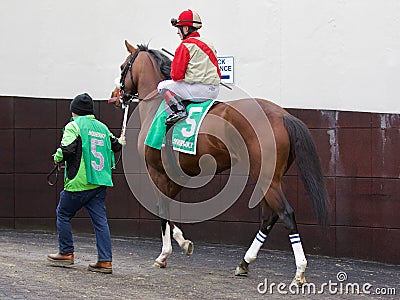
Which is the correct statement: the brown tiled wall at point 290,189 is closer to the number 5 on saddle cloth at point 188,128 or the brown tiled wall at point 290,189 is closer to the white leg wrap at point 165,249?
the white leg wrap at point 165,249

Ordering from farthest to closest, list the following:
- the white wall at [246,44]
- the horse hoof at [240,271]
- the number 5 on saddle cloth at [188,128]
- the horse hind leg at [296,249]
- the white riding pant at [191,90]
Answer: the white wall at [246,44], the white riding pant at [191,90], the horse hoof at [240,271], the number 5 on saddle cloth at [188,128], the horse hind leg at [296,249]

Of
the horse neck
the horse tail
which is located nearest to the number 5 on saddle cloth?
the horse neck

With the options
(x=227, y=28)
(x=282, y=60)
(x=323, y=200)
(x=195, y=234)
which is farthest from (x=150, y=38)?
(x=323, y=200)

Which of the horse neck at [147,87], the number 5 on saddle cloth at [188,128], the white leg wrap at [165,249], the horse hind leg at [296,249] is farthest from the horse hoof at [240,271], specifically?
the horse neck at [147,87]

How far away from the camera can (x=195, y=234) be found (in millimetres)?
11047

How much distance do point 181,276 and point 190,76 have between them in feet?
6.73

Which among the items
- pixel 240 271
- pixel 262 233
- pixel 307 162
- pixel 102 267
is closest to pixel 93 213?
pixel 102 267

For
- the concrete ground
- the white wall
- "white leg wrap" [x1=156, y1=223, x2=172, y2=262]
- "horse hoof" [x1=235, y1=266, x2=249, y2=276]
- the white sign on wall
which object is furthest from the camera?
the white sign on wall

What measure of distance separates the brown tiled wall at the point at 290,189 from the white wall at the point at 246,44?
26 cm

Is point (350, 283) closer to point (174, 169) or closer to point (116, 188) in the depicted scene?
point (174, 169)

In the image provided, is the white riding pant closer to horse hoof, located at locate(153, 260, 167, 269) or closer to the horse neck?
the horse neck

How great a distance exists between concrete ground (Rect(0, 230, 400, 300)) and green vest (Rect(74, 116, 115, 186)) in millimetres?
959

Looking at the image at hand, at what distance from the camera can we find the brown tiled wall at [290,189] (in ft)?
31.2

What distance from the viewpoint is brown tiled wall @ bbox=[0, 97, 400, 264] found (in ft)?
31.2
